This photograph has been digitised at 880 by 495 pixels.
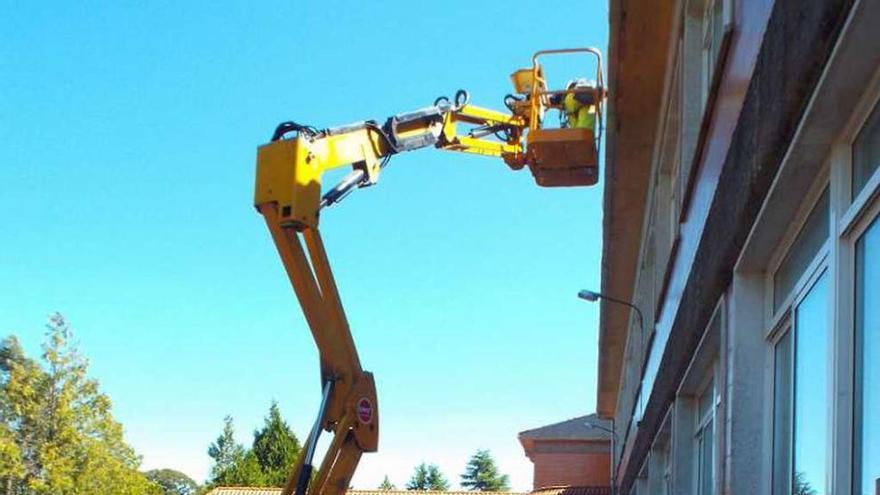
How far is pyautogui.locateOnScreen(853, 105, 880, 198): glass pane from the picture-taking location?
3543 millimetres

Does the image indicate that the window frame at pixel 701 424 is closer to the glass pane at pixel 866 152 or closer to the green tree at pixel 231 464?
the glass pane at pixel 866 152

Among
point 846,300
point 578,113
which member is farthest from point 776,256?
point 578,113

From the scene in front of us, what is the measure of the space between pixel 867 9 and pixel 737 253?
2.52 meters

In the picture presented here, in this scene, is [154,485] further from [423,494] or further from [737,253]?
[737,253]

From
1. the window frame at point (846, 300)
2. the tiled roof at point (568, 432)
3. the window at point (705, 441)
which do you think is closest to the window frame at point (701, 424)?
the window at point (705, 441)

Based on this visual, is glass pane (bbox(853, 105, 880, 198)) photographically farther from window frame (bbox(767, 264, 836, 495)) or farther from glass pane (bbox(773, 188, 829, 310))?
glass pane (bbox(773, 188, 829, 310))

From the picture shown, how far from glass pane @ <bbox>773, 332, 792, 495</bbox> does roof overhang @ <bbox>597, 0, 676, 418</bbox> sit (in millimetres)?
5573

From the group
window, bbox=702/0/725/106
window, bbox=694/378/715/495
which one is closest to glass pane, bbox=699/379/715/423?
A: window, bbox=694/378/715/495

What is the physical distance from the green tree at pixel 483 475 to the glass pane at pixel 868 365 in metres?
103

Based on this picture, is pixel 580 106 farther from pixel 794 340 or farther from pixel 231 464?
pixel 231 464

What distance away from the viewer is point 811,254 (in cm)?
454

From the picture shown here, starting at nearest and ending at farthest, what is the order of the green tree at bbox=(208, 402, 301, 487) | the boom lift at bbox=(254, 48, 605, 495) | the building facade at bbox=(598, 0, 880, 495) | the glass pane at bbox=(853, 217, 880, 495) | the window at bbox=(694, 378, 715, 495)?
the glass pane at bbox=(853, 217, 880, 495)
the building facade at bbox=(598, 0, 880, 495)
the window at bbox=(694, 378, 715, 495)
the boom lift at bbox=(254, 48, 605, 495)
the green tree at bbox=(208, 402, 301, 487)

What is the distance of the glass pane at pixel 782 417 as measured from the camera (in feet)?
16.4

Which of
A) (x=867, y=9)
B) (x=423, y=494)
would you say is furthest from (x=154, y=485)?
(x=867, y=9)
